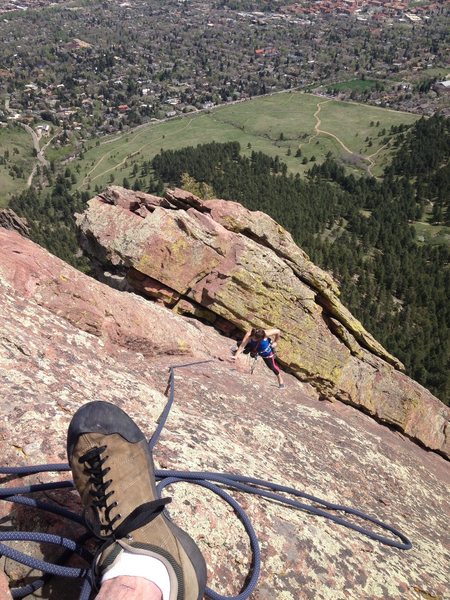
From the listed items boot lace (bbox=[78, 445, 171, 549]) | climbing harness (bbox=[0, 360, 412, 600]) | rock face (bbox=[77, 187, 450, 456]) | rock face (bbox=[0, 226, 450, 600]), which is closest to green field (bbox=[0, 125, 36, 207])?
rock face (bbox=[77, 187, 450, 456])

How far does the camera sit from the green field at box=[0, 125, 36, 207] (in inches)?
6176

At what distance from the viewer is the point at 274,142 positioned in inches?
7018

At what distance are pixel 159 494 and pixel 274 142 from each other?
186 meters

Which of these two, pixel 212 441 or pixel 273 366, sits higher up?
pixel 212 441

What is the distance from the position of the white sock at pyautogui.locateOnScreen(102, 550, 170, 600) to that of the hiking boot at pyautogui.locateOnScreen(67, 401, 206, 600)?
0.13 ft

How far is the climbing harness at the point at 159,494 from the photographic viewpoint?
4.35m

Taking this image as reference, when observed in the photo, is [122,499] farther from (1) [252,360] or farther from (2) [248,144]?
A: (2) [248,144]

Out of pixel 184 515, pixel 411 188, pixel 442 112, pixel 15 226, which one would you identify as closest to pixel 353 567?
pixel 184 515

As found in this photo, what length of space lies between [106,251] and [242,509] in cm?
1345

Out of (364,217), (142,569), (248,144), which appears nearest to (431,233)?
(364,217)

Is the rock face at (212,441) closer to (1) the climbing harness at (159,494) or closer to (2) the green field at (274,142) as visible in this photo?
Answer: (1) the climbing harness at (159,494)

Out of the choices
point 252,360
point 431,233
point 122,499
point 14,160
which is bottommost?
point 14,160

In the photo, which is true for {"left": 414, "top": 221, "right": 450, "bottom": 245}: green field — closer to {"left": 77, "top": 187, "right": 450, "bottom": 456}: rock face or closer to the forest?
the forest

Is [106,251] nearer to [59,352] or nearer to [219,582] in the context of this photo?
[59,352]
